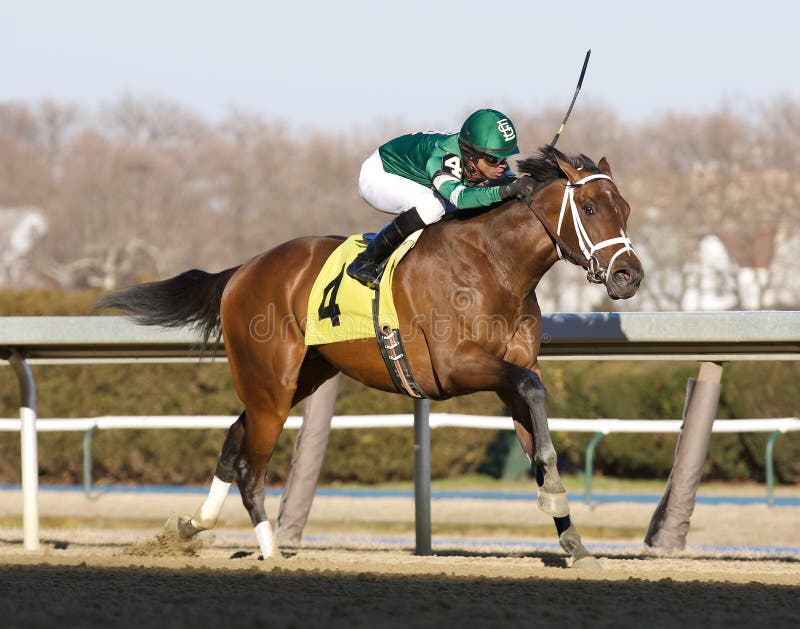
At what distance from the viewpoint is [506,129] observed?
499 cm

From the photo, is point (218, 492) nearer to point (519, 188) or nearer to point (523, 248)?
point (523, 248)

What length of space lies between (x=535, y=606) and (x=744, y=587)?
957 mm

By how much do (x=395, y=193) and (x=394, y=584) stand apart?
73.8 inches

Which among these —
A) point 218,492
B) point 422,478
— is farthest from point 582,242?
point 218,492

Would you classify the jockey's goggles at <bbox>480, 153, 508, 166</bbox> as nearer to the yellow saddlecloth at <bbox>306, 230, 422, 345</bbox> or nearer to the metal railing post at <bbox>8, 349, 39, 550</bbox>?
the yellow saddlecloth at <bbox>306, 230, 422, 345</bbox>

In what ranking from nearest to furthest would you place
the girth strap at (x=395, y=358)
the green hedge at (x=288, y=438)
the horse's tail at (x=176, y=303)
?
the girth strap at (x=395, y=358) < the horse's tail at (x=176, y=303) < the green hedge at (x=288, y=438)

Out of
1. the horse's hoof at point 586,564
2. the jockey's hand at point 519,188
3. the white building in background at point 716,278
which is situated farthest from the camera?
the white building in background at point 716,278

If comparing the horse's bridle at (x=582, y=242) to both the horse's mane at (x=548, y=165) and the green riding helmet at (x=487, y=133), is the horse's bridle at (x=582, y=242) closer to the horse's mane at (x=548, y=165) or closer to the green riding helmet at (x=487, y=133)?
the horse's mane at (x=548, y=165)

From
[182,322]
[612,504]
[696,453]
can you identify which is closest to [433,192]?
[182,322]

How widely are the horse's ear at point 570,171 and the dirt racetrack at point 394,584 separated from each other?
1592 mm

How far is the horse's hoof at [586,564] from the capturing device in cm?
477

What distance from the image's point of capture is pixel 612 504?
8812mm

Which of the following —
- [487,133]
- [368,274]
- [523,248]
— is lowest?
[368,274]

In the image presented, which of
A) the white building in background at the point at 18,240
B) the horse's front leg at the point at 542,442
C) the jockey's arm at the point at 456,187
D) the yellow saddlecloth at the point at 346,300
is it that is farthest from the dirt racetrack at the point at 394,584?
the white building in background at the point at 18,240
